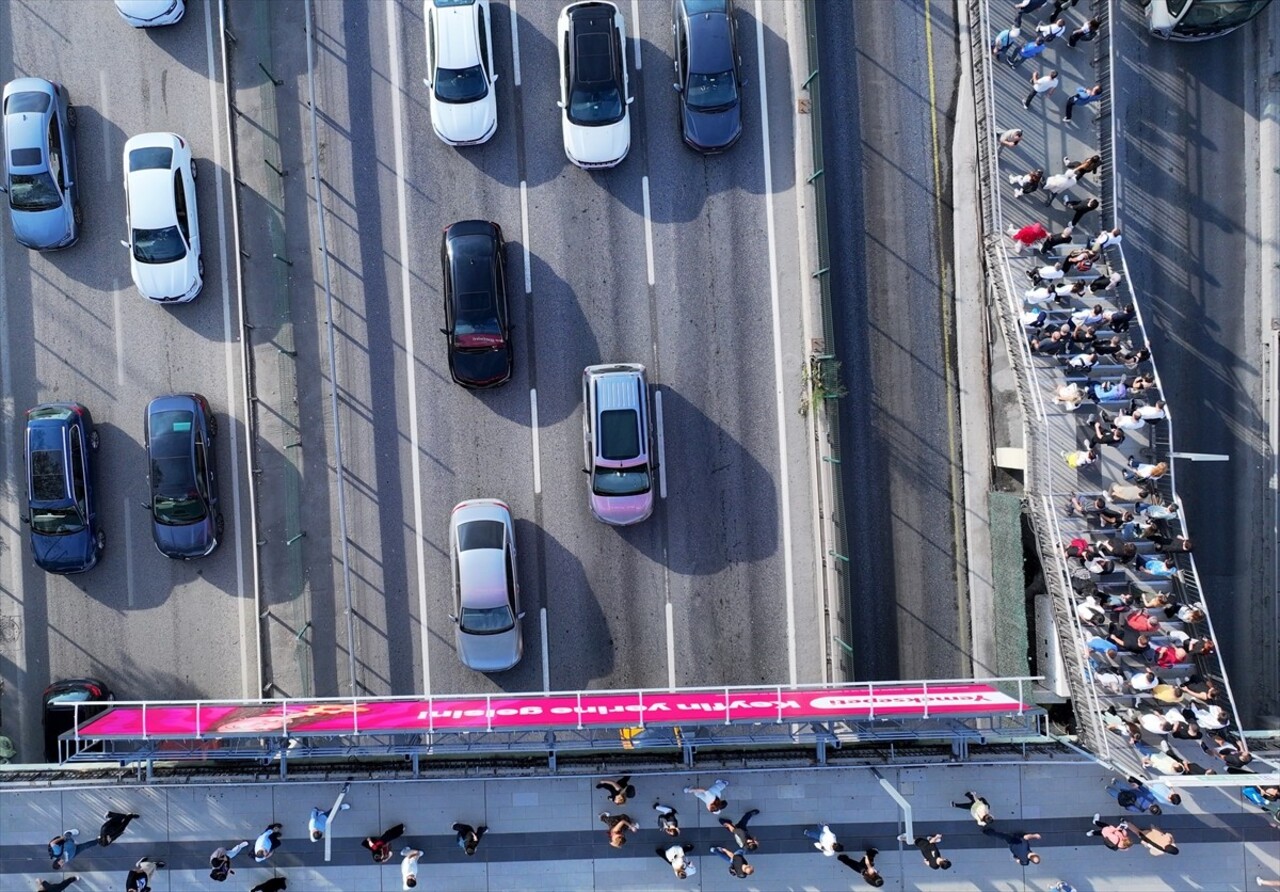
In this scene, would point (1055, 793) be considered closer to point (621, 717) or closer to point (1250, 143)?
point (621, 717)

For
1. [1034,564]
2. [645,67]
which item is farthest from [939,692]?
[645,67]

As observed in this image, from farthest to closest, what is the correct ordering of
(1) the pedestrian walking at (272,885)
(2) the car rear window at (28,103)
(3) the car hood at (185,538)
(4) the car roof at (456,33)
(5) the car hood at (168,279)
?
(3) the car hood at (185,538)
(5) the car hood at (168,279)
(2) the car rear window at (28,103)
(4) the car roof at (456,33)
(1) the pedestrian walking at (272,885)

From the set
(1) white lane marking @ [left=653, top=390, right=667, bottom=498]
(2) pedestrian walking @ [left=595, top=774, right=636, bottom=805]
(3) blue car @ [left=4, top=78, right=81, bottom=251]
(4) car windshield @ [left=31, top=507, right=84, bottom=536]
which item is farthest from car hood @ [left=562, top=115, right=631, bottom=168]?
(4) car windshield @ [left=31, top=507, right=84, bottom=536]

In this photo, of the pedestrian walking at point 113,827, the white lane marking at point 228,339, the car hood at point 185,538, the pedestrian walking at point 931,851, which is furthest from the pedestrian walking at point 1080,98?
the pedestrian walking at point 113,827

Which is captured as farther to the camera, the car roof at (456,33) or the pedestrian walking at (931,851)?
the car roof at (456,33)

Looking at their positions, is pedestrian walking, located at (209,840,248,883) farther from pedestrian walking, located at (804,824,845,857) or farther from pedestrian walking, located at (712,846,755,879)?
pedestrian walking, located at (804,824,845,857)

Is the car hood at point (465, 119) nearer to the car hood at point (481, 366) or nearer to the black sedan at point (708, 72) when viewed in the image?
the black sedan at point (708, 72)

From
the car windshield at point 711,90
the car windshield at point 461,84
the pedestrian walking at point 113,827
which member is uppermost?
the car windshield at point 461,84

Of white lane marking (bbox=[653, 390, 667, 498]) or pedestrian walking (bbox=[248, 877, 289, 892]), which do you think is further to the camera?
white lane marking (bbox=[653, 390, 667, 498])
